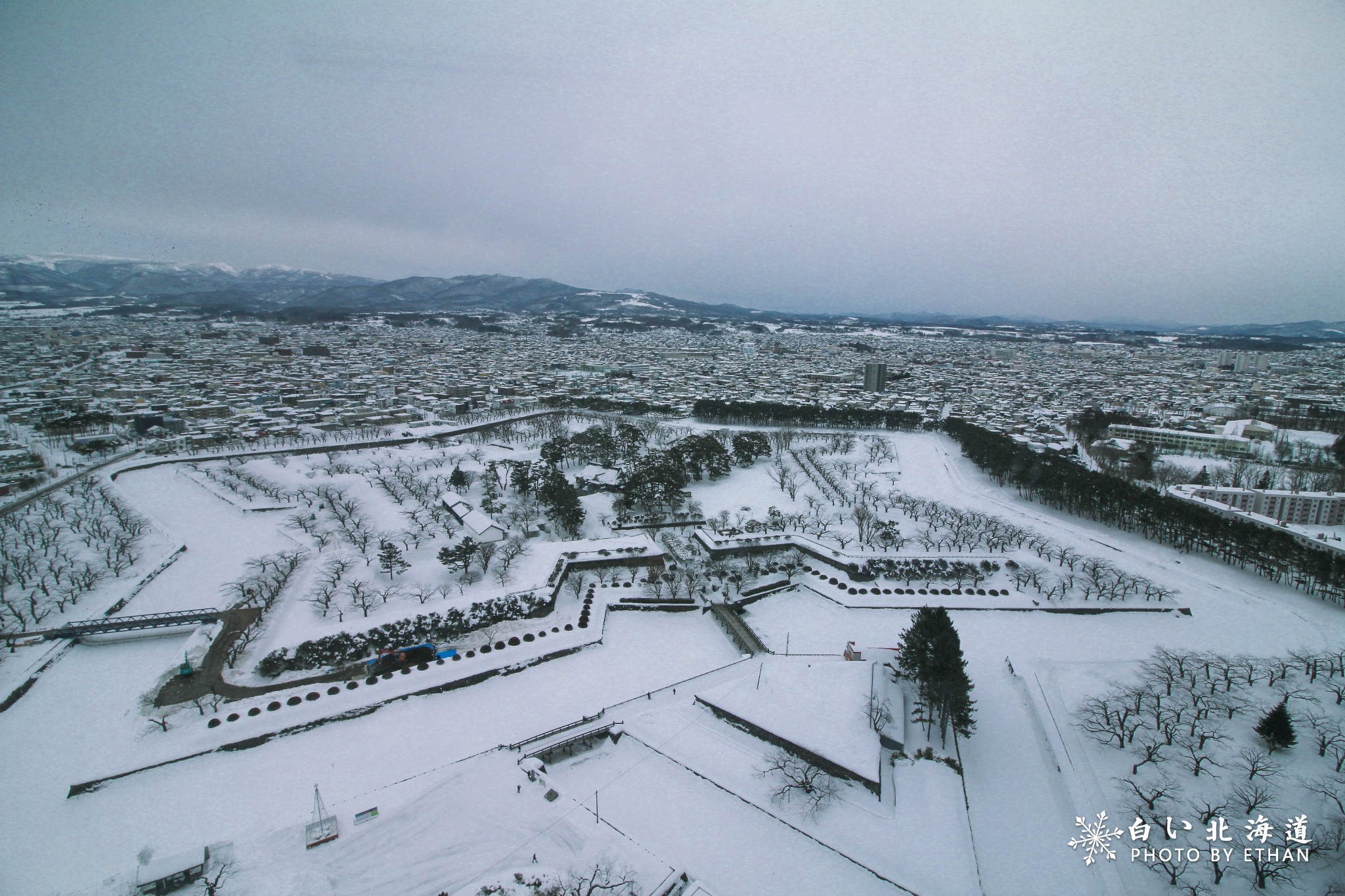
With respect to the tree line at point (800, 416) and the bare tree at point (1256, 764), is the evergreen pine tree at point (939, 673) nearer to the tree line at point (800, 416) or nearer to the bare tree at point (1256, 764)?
the bare tree at point (1256, 764)

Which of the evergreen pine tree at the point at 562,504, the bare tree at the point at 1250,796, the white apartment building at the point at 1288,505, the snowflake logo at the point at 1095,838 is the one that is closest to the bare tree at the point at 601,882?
the snowflake logo at the point at 1095,838

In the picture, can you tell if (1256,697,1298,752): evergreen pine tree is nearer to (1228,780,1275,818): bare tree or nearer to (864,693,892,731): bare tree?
(1228,780,1275,818): bare tree

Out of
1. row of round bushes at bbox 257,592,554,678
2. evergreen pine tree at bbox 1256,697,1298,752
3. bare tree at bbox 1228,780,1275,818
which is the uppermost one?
evergreen pine tree at bbox 1256,697,1298,752

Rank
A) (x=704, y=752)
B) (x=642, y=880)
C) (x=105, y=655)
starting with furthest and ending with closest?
(x=105, y=655) < (x=704, y=752) < (x=642, y=880)

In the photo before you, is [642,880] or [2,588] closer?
[642,880]

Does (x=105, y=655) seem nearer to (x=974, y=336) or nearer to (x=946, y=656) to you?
(x=946, y=656)

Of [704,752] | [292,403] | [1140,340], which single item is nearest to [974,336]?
[1140,340]

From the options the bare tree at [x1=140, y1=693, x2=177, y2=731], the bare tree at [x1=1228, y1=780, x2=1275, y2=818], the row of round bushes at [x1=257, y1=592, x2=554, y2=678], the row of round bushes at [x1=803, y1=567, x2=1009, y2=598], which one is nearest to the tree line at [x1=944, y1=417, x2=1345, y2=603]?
the row of round bushes at [x1=803, y1=567, x2=1009, y2=598]
